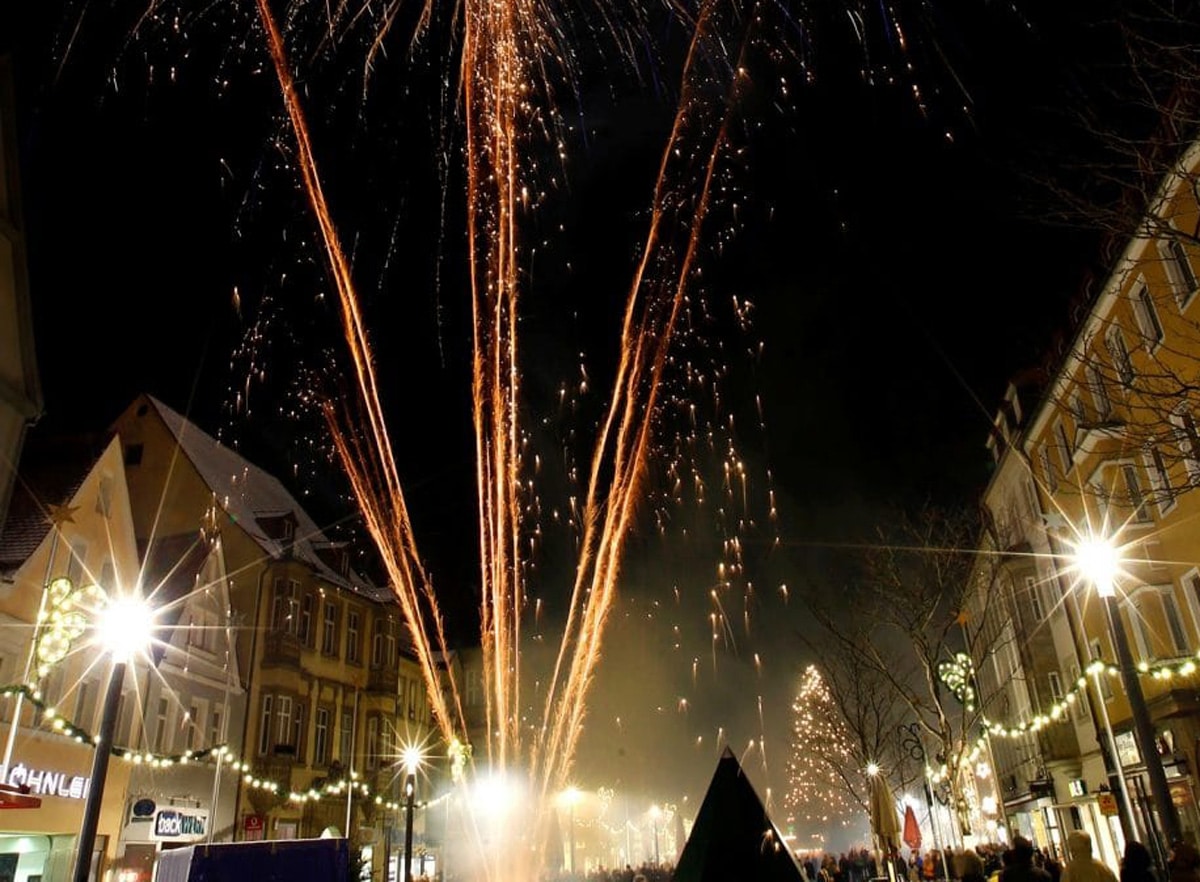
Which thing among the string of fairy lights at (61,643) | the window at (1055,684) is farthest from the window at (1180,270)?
the string of fairy lights at (61,643)

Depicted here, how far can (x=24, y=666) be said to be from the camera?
20.4m

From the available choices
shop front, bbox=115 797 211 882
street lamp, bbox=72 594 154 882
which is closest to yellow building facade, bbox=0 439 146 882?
shop front, bbox=115 797 211 882

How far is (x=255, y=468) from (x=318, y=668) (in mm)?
11042

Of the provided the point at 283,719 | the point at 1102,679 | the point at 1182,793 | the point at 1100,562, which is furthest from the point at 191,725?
the point at 1102,679

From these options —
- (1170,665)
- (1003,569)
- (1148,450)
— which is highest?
(1003,569)

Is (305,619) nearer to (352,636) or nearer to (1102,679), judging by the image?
(352,636)

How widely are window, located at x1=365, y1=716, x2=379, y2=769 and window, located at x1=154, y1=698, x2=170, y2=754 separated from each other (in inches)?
480

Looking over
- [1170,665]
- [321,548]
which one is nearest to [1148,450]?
[1170,665]

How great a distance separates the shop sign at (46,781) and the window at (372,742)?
16266 millimetres

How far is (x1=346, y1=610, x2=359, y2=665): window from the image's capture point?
125 ft

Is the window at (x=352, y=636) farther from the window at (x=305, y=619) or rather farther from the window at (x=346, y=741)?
the window at (x=305, y=619)

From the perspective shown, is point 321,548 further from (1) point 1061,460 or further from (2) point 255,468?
(1) point 1061,460

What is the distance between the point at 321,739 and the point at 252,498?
10366 millimetres

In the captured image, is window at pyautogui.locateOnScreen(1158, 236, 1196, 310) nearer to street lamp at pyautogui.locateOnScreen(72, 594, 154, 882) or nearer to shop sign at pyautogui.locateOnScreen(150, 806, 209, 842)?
street lamp at pyautogui.locateOnScreen(72, 594, 154, 882)
